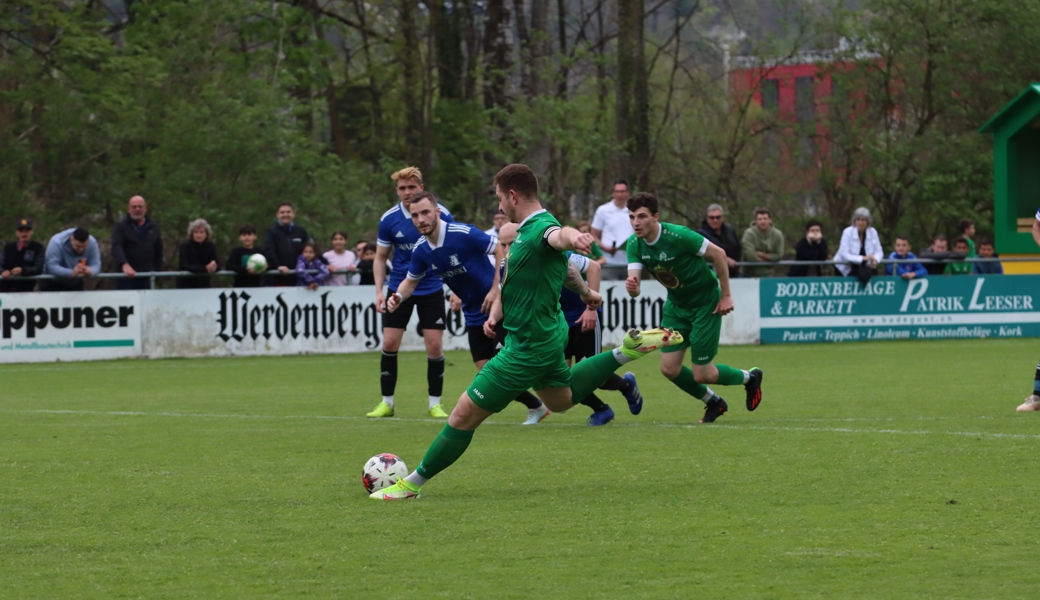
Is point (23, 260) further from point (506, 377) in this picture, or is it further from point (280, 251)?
point (506, 377)

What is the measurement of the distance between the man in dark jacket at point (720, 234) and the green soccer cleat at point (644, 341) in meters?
10.00

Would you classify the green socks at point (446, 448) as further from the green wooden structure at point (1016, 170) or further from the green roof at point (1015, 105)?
the green roof at point (1015, 105)

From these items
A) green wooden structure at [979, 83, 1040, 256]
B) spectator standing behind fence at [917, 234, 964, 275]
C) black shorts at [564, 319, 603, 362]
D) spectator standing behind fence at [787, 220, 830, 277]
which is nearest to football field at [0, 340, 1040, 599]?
black shorts at [564, 319, 603, 362]

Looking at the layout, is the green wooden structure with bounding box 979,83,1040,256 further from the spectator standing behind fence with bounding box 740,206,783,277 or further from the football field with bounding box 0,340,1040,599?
the football field with bounding box 0,340,1040,599

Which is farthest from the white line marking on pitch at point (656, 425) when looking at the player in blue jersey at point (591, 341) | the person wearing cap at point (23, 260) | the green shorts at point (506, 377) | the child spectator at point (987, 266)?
the child spectator at point (987, 266)

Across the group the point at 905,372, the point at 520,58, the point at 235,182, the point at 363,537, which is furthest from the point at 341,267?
the point at 363,537

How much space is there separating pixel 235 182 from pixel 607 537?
20.3m

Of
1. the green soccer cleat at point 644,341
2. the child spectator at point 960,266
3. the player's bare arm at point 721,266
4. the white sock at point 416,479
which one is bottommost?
the white sock at point 416,479

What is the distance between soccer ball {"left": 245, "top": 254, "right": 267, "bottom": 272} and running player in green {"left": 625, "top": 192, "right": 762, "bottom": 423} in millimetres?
9092

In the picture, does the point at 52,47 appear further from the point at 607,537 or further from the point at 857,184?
the point at 607,537

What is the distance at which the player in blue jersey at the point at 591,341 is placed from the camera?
349 inches

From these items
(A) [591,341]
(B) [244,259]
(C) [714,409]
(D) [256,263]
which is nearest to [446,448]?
(C) [714,409]

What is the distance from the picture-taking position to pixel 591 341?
11086 mm

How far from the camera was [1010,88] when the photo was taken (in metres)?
27.3
